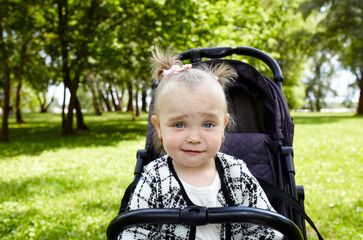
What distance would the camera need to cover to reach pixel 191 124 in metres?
1.50

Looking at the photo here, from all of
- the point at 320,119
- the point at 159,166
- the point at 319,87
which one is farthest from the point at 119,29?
the point at 319,87

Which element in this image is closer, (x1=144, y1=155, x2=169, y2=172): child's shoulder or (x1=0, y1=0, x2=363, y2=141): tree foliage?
(x1=144, y1=155, x2=169, y2=172): child's shoulder

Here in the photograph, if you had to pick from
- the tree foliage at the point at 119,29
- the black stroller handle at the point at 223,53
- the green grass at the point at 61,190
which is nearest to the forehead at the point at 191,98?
the black stroller handle at the point at 223,53

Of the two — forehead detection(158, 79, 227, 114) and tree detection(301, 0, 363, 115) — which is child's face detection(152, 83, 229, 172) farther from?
tree detection(301, 0, 363, 115)

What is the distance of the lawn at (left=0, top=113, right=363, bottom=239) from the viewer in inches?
132

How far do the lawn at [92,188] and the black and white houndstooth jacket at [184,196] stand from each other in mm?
1834

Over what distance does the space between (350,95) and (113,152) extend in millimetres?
38509

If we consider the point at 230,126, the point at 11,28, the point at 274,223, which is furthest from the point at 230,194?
the point at 11,28

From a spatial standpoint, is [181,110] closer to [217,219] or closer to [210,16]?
[217,219]

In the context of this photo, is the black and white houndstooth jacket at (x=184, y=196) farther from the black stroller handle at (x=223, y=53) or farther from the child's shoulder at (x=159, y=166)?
the black stroller handle at (x=223, y=53)

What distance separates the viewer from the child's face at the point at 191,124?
149 centimetres

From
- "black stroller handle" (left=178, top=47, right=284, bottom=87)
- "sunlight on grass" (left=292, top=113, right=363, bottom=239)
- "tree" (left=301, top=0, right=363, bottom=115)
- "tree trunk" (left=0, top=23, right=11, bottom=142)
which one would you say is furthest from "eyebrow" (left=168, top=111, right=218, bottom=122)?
"tree" (left=301, top=0, right=363, bottom=115)

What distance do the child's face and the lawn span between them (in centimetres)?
209

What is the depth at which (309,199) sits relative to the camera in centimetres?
402
